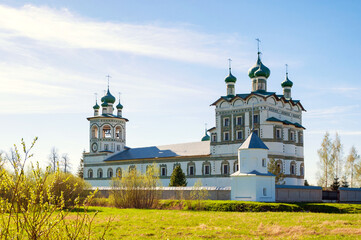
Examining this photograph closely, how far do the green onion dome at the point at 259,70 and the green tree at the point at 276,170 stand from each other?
26.2ft

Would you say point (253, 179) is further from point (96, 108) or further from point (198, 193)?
point (96, 108)

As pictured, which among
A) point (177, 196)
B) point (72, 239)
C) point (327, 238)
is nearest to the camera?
point (72, 239)

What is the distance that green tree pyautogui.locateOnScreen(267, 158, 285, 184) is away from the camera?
113ft

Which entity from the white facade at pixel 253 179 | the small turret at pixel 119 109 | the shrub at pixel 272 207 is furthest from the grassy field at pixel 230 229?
the small turret at pixel 119 109

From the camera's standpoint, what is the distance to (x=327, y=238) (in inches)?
524

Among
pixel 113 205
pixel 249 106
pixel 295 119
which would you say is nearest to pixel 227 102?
pixel 249 106

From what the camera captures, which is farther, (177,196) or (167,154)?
(167,154)

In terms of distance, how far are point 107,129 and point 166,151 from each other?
9.24 metres

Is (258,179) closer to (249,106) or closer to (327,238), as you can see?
(249,106)

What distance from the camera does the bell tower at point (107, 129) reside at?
50.0 metres

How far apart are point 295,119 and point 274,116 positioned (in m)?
3.91

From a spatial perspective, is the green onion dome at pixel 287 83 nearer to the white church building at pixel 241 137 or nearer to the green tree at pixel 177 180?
the white church building at pixel 241 137

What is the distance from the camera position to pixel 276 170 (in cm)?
3528

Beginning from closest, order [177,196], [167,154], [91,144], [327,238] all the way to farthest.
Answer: [327,238]
[177,196]
[167,154]
[91,144]
